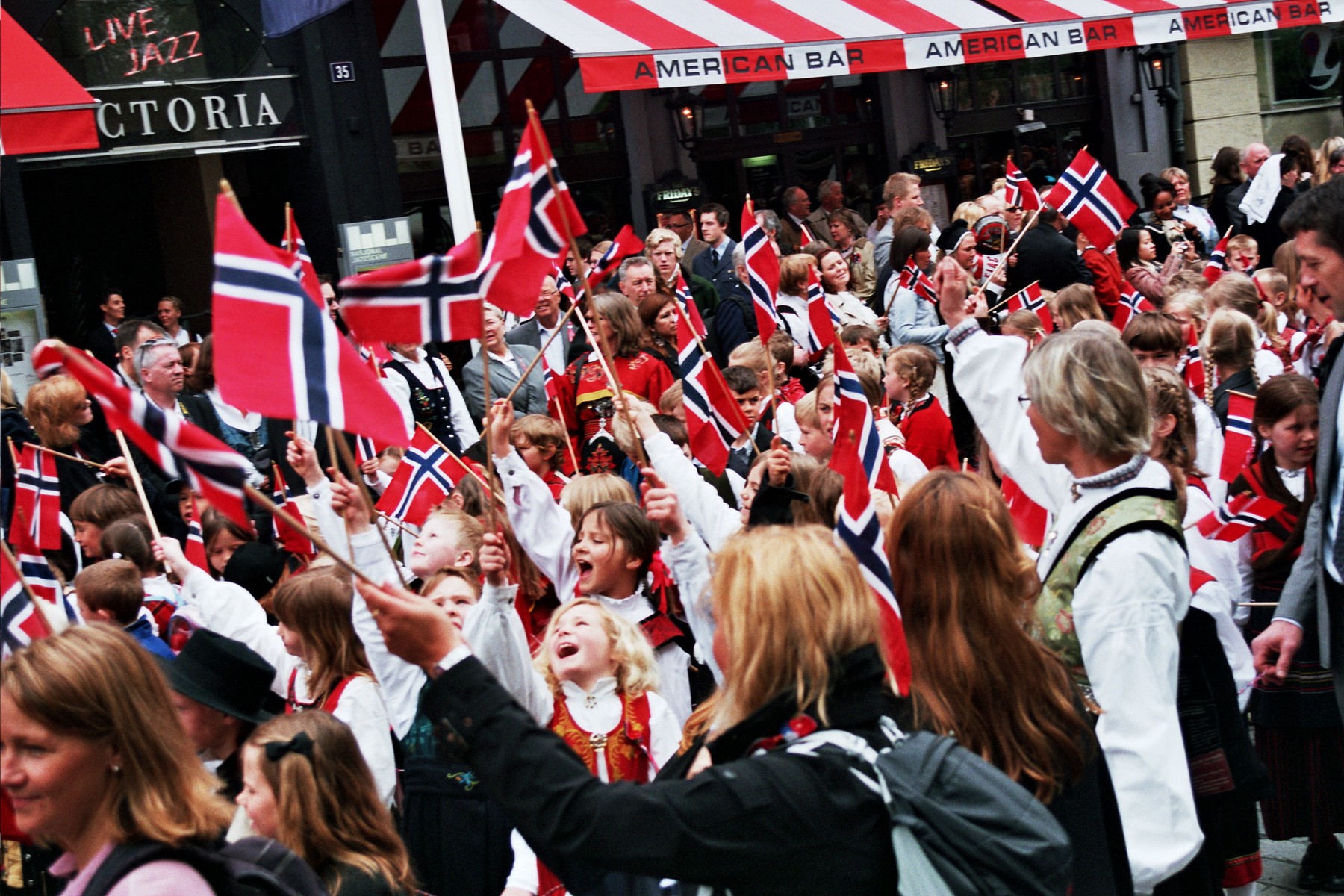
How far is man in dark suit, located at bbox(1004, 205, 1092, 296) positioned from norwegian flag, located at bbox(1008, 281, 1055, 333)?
981 millimetres

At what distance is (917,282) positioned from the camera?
372 inches

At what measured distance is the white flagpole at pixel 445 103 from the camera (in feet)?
32.8

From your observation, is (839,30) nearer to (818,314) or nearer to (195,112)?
(195,112)

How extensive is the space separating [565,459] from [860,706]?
4.78 metres

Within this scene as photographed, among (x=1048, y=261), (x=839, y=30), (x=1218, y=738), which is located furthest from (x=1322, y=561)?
(x=839, y=30)

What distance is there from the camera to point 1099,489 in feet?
10.9

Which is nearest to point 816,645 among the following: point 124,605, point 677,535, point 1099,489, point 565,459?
point 1099,489

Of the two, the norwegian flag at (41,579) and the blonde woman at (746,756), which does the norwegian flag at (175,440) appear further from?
the norwegian flag at (41,579)

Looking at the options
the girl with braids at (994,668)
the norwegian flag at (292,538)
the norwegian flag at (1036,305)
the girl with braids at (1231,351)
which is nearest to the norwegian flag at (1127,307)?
the norwegian flag at (1036,305)

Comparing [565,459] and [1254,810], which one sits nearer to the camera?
[1254,810]

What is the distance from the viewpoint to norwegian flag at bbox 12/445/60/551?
614 centimetres

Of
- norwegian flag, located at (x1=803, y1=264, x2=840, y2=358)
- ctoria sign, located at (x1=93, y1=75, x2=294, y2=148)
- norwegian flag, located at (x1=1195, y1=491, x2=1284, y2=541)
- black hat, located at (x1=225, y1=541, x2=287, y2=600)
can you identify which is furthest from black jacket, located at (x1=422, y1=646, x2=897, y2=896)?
ctoria sign, located at (x1=93, y1=75, x2=294, y2=148)

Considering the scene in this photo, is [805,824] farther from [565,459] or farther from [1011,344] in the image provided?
[565,459]

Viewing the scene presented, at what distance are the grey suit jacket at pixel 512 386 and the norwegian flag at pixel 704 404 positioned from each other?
1.96m
